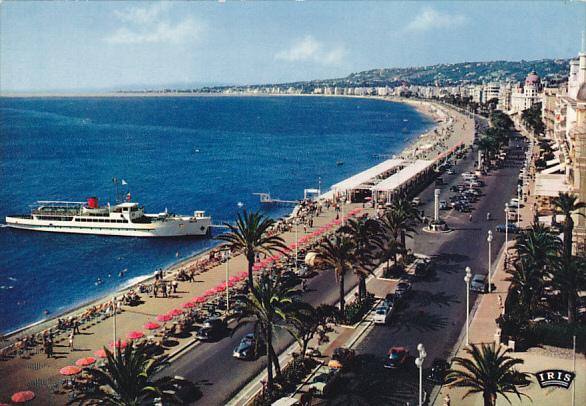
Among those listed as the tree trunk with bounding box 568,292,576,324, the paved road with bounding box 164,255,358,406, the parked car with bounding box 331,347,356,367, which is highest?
the tree trunk with bounding box 568,292,576,324

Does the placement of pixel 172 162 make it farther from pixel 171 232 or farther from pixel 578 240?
pixel 578 240

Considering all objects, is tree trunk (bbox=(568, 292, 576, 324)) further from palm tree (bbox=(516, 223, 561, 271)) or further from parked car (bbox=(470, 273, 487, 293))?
parked car (bbox=(470, 273, 487, 293))

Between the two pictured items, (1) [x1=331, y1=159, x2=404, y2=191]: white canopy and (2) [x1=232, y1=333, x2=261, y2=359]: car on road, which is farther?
(1) [x1=331, y1=159, x2=404, y2=191]: white canopy

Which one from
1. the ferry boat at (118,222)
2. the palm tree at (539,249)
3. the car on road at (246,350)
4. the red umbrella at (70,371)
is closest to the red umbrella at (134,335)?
the red umbrella at (70,371)

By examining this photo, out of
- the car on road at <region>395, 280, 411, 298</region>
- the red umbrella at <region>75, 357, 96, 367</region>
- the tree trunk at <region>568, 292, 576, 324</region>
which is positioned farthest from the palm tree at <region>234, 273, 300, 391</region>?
the tree trunk at <region>568, 292, 576, 324</region>

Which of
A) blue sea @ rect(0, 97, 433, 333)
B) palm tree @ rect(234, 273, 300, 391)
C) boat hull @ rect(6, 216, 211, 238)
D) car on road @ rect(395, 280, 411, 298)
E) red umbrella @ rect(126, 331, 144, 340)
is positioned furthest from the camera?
boat hull @ rect(6, 216, 211, 238)

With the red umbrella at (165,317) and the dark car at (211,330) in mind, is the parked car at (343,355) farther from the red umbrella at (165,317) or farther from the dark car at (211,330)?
the red umbrella at (165,317)

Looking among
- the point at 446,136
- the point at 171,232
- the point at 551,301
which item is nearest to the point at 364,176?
the point at 171,232
